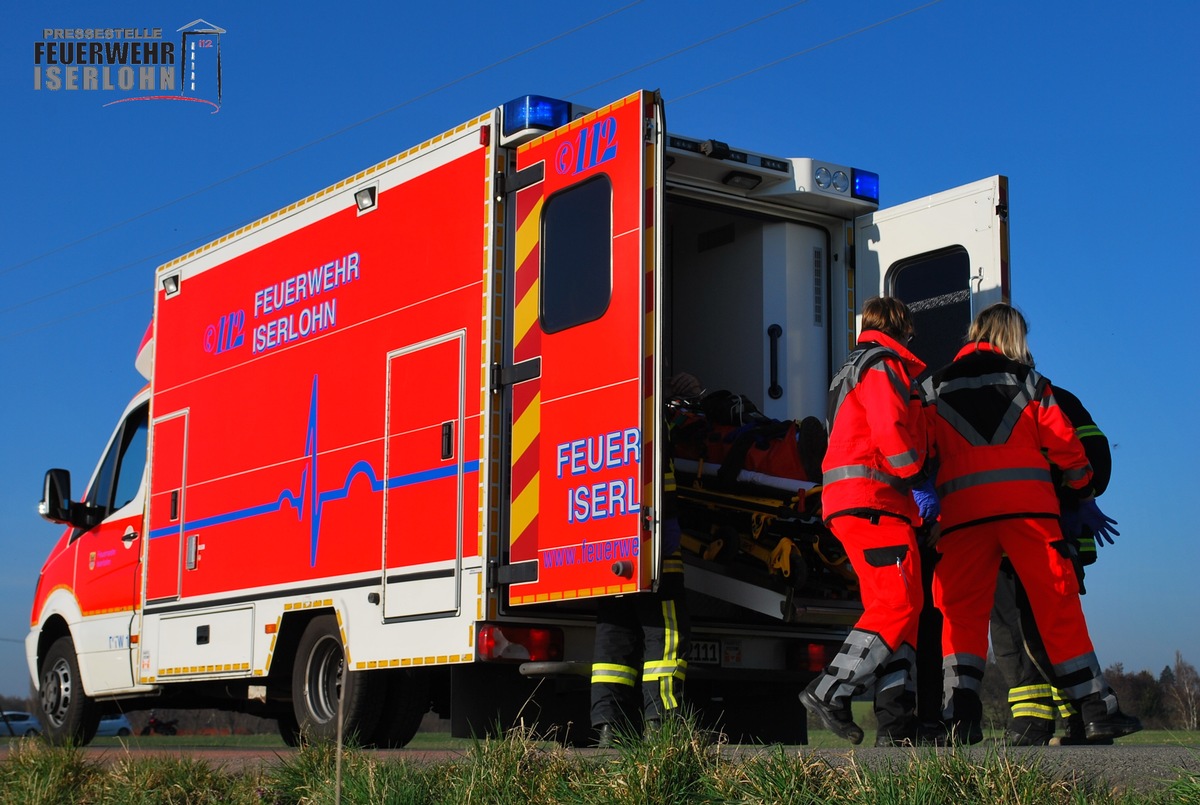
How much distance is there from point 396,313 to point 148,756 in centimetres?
248

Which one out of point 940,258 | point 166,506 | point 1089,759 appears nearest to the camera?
point 1089,759

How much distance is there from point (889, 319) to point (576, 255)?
1460 millimetres

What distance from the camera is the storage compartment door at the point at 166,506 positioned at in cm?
952

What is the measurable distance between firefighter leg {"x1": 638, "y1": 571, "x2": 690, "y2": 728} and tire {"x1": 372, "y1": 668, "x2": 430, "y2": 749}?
6.11ft

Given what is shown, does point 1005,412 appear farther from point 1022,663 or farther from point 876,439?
point 1022,663

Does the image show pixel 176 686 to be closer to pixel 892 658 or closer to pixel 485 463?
pixel 485 463

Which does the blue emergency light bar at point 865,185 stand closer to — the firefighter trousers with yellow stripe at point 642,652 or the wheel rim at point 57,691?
the firefighter trousers with yellow stripe at point 642,652

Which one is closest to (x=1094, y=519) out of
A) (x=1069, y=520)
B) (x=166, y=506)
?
(x=1069, y=520)

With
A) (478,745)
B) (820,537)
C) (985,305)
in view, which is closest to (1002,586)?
(820,537)

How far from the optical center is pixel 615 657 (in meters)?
6.62

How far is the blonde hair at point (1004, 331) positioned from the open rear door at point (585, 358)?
53.3 inches

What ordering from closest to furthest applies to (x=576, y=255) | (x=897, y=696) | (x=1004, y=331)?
(x=897, y=696) → (x=1004, y=331) → (x=576, y=255)

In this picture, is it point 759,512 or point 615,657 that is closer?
point 615,657

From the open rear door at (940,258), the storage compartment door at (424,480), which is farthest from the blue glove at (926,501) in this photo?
the storage compartment door at (424,480)
